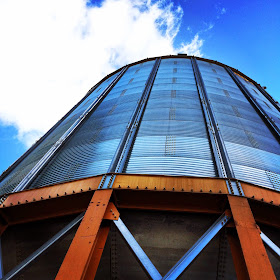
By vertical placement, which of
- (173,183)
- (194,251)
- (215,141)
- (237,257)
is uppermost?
(215,141)

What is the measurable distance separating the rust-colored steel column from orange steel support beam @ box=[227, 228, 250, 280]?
Result: 7.59ft

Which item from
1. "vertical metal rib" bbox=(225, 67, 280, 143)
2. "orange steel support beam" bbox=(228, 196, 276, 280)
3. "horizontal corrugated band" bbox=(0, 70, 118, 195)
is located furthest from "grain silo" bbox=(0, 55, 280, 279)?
"horizontal corrugated band" bbox=(0, 70, 118, 195)

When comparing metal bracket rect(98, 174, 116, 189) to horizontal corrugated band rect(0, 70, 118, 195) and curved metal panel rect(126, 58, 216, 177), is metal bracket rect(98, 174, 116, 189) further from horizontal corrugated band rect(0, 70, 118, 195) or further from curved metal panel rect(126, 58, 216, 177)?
horizontal corrugated band rect(0, 70, 118, 195)

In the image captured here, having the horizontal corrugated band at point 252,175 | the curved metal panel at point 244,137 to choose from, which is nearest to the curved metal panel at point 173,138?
the horizontal corrugated band at point 252,175

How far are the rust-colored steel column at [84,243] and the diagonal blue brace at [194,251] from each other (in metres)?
1.24

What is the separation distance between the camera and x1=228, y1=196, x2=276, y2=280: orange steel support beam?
3.38m

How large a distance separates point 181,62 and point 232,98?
7324 mm

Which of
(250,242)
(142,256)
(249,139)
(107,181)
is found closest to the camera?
(250,242)

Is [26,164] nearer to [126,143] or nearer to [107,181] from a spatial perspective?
[126,143]

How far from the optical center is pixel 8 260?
6.07 meters

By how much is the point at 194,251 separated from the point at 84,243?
182cm

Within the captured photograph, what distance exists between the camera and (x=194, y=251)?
13.4 ft

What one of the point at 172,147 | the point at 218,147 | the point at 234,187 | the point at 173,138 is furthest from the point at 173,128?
the point at 234,187

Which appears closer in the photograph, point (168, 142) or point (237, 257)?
point (237, 257)
